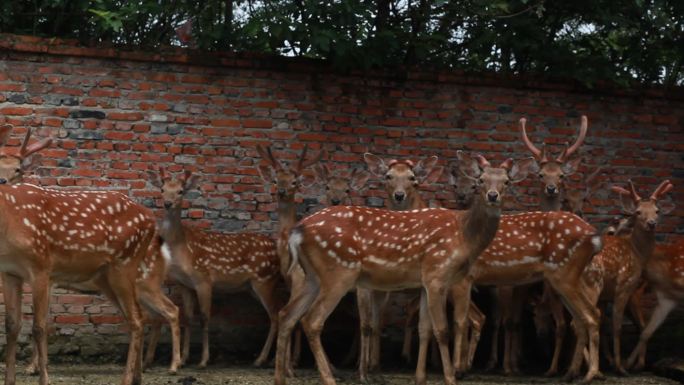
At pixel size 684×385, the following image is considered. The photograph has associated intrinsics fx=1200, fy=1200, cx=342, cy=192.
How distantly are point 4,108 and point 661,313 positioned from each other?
20.1ft

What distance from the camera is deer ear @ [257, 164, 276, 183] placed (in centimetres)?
1080

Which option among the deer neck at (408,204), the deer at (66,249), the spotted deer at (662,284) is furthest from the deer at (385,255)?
the spotted deer at (662,284)

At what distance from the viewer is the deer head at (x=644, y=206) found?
10727mm

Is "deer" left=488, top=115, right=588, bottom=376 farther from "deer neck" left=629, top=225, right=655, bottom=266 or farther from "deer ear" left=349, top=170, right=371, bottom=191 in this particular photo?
"deer ear" left=349, top=170, right=371, bottom=191

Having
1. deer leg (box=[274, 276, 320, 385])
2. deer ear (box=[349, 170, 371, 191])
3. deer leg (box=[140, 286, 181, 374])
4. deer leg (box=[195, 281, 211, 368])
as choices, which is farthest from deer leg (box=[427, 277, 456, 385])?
deer leg (box=[195, 281, 211, 368])

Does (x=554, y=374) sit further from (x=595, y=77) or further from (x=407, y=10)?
(x=407, y=10)

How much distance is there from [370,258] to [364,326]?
113cm

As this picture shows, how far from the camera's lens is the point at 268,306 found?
1076 cm

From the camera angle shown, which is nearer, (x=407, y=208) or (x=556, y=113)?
(x=407, y=208)

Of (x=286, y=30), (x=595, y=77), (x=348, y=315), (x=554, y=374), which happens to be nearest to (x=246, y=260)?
(x=348, y=315)

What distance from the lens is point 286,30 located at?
10.5m

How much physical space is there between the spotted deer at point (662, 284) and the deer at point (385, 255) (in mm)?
2645

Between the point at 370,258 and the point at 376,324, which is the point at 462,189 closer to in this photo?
the point at 376,324

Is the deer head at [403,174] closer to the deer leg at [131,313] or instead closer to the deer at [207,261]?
the deer at [207,261]
